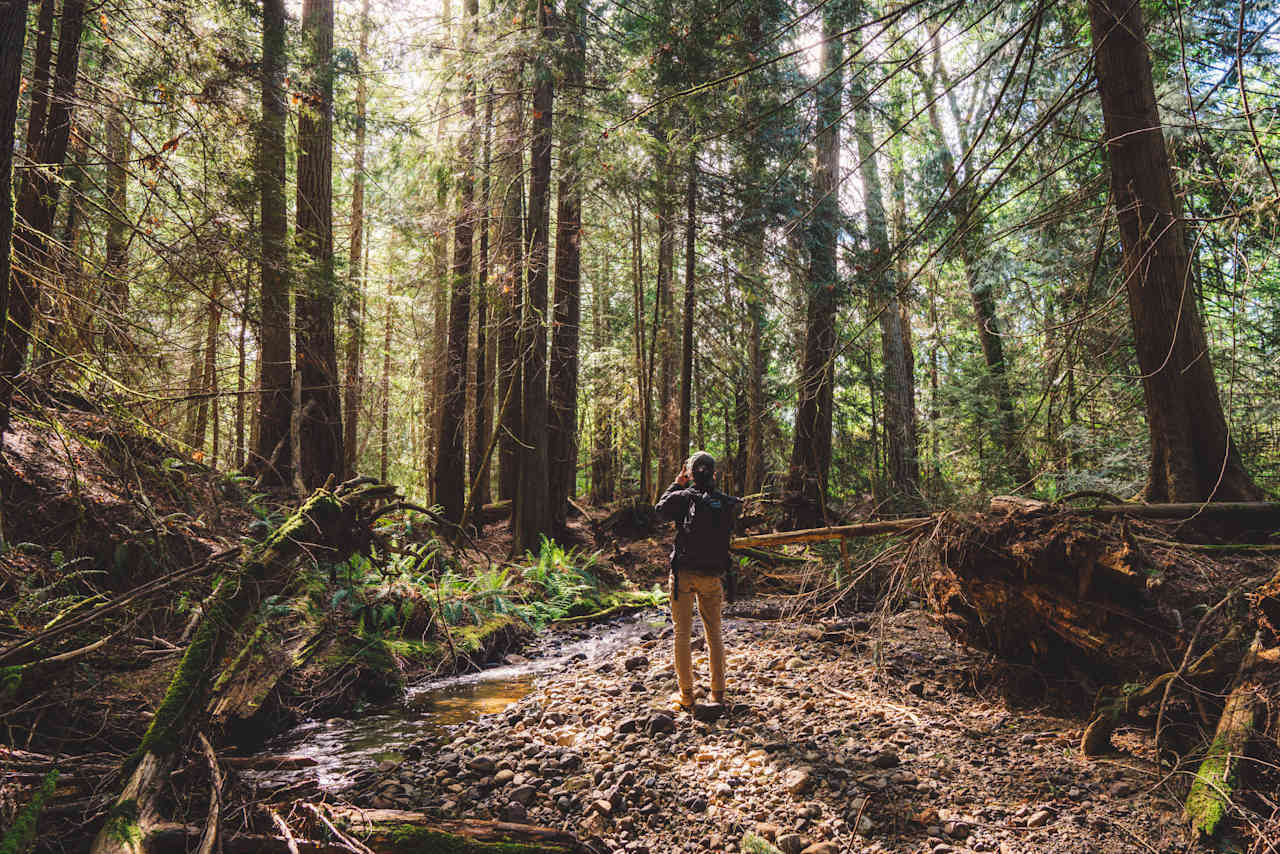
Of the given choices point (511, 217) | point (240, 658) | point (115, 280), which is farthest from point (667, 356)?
point (240, 658)

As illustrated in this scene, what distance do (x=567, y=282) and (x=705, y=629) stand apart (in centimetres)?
938

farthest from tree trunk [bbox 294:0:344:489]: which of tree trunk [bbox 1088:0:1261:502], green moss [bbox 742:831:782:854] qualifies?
tree trunk [bbox 1088:0:1261:502]

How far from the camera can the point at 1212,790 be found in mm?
3086

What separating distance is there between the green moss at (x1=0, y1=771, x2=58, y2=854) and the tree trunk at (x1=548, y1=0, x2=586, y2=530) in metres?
9.20

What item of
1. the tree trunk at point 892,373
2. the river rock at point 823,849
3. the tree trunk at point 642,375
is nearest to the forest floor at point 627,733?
the river rock at point 823,849

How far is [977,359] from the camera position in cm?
1594

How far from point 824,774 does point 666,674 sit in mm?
2528

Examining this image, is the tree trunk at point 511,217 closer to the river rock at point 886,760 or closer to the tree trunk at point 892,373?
the tree trunk at point 892,373

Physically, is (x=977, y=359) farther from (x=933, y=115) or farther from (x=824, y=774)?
(x=824, y=774)

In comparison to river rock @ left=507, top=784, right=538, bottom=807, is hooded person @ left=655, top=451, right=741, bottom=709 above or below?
above

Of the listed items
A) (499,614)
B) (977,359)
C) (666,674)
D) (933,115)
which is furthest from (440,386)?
(933,115)

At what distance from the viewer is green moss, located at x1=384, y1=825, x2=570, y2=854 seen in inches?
125

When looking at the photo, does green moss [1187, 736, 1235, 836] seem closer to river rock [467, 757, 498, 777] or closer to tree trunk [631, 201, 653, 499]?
river rock [467, 757, 498, 777]

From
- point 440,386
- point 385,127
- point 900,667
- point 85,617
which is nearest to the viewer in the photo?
point 85,617
